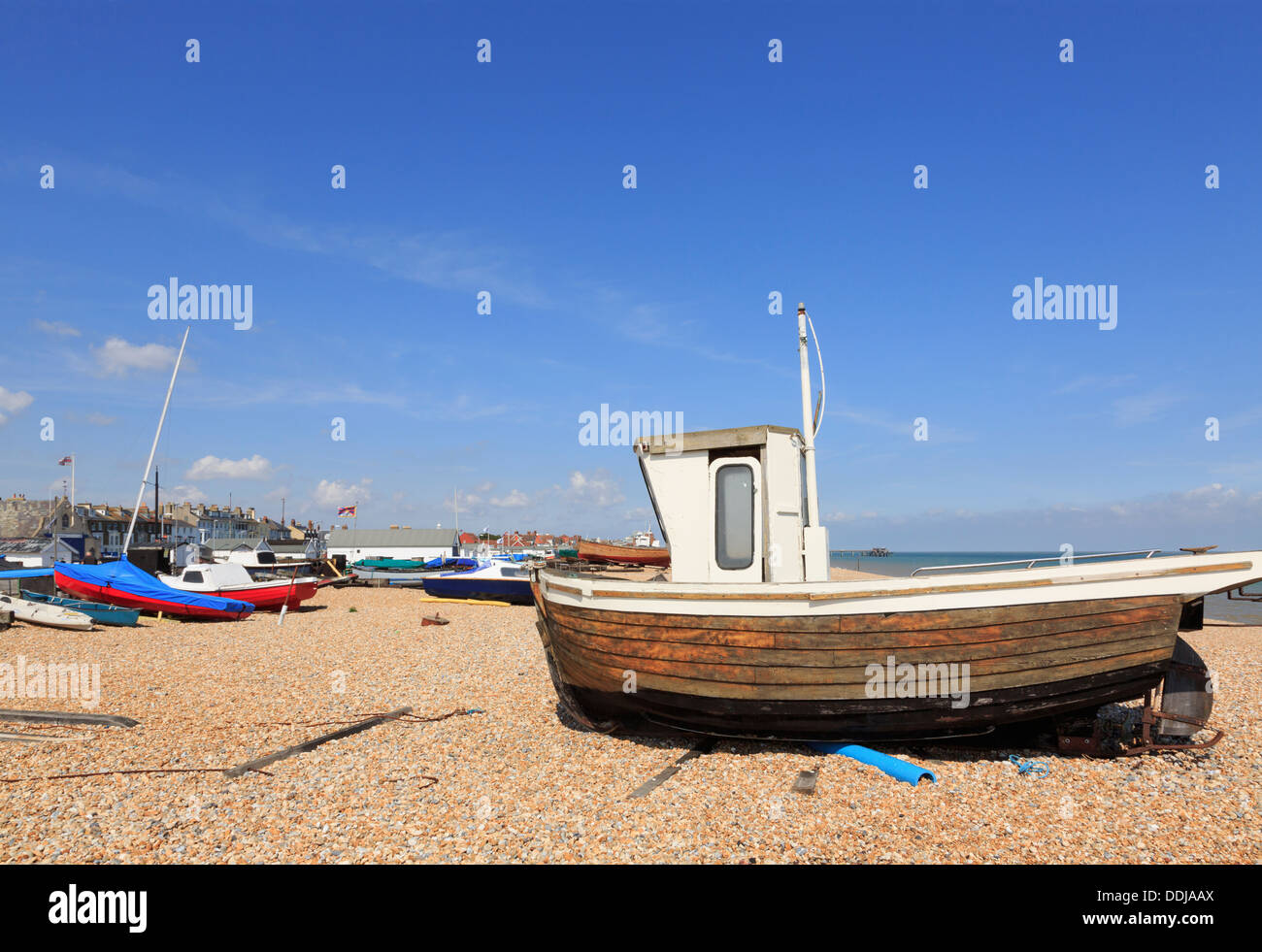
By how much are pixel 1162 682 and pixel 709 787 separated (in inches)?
209

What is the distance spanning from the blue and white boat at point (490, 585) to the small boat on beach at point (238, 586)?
656 centimetres

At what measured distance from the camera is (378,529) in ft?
271

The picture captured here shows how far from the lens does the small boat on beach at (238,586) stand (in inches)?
967

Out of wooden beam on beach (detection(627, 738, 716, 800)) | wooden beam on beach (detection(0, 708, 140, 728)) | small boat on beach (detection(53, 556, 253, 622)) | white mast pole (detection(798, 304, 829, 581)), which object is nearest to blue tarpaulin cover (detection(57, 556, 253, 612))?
small boat on beach (detection(53, 556, 253, 622))

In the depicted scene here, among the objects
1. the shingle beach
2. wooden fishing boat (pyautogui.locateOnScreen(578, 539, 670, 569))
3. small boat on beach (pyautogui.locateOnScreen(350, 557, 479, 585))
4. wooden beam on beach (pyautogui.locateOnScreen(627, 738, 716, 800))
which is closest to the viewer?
the shingle beach

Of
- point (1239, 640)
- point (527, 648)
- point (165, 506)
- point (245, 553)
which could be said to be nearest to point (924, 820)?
point (527, 648)

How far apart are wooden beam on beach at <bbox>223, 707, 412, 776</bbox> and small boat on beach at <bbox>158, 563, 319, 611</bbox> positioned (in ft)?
56.9

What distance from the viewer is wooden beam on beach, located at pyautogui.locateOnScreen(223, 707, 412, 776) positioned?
7461 millimetres

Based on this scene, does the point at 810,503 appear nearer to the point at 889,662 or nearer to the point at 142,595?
the point at 889,662

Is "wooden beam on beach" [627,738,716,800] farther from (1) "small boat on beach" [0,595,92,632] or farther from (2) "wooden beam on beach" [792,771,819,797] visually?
(1) "small boat on beach" [0,595,92,632]

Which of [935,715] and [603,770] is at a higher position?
[935,715]
